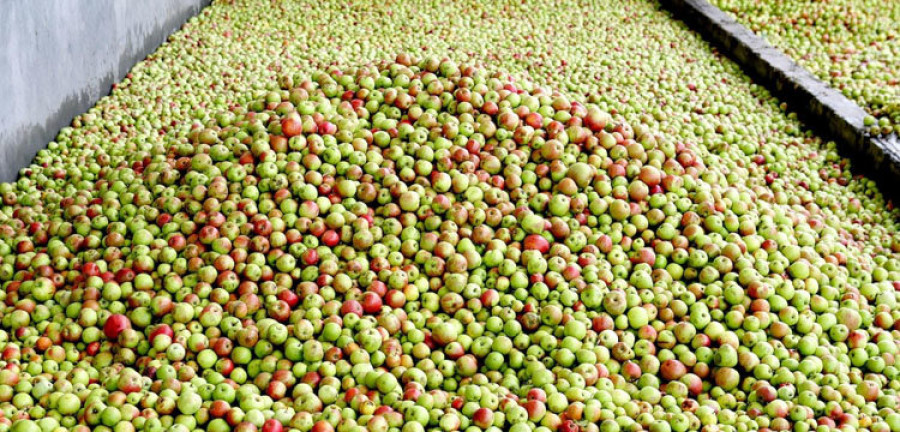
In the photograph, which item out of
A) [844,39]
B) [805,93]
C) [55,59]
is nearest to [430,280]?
[55,59]

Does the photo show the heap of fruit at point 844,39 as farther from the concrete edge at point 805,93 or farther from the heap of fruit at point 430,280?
the heap of fruit at point 430,280

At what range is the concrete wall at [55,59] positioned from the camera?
12.8 ft

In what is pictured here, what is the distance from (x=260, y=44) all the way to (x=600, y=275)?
13.9ft

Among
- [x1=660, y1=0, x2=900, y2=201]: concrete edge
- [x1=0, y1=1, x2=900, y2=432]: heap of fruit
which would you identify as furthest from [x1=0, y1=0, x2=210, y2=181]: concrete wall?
[x1=660, y1=0, x2=900, y2=201]: concrete edge

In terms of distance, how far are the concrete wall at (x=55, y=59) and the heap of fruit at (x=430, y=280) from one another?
1.06ft

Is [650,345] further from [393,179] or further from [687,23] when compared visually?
[687,23]

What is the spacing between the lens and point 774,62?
19.0ft

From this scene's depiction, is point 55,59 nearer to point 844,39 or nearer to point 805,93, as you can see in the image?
point 805,93

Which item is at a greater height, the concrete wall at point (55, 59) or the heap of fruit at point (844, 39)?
the heap of fruit at point (844, 39)

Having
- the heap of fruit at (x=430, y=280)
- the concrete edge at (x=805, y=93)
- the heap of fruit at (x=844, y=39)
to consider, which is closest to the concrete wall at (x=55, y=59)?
the heap of fruit at (x=430, y=280)

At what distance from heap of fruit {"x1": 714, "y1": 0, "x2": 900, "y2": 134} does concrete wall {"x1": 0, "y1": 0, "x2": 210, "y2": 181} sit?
535 cm

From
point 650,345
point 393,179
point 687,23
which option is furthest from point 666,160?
point 687,23

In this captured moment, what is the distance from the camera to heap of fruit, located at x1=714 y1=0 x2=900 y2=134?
18.0ft

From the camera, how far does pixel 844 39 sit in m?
6.57
